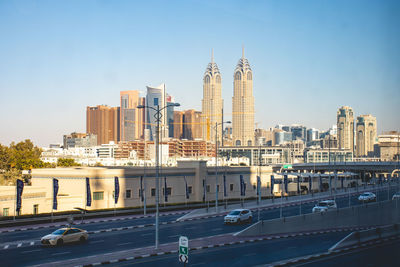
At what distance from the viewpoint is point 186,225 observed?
2037 inches

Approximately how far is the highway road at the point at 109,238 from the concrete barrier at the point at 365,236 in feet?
6.43

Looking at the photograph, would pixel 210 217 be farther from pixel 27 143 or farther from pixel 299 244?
pixel 27 143

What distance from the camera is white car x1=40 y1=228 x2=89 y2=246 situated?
124 ft

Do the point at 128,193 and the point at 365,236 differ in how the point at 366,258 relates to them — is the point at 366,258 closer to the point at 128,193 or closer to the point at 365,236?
the point at 365,236

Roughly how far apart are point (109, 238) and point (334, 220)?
25.3 meters

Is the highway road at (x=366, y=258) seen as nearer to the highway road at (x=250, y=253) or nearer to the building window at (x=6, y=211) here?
the highway road at (x=250, y=253)

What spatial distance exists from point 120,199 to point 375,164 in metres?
92.4

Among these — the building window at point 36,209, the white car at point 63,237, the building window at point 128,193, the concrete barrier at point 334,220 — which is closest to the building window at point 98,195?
the building window at point 128,193

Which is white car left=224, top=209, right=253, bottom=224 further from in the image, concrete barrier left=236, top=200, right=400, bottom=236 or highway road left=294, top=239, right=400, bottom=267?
highway road left=294, top=239, right=400, bottom=267

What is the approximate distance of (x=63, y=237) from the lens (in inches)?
1518

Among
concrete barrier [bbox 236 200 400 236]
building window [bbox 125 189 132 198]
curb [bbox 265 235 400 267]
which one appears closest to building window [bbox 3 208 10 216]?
building window [bbox 125 189 132 198]

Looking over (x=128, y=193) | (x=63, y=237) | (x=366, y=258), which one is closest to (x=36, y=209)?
(x=128, y=193)

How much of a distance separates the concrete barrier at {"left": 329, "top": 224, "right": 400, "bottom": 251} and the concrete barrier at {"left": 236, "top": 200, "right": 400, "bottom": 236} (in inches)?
248

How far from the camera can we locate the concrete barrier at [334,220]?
45.4 meters
